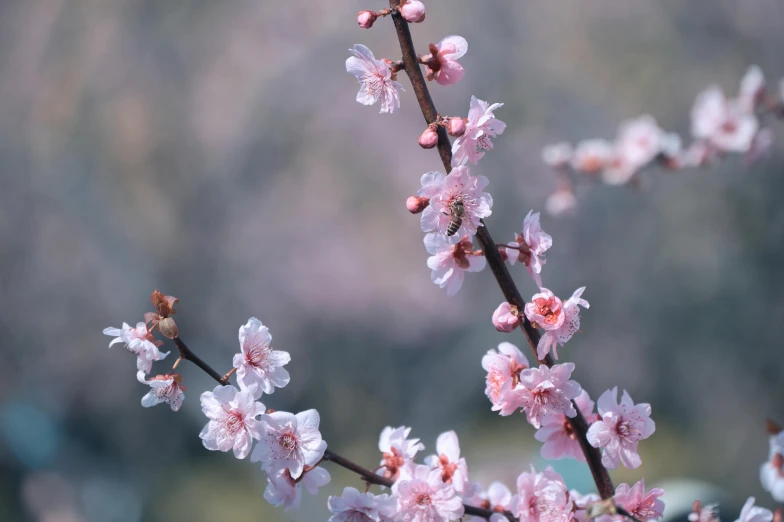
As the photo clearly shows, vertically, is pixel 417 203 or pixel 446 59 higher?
pixel 446 59

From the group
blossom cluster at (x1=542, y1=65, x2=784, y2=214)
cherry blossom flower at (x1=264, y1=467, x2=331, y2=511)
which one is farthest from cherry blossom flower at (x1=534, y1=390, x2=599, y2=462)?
blossom cluster at (x1=542, y1=65, x2=784, y2=214)

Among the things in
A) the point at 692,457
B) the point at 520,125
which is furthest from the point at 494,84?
the point at 692,457

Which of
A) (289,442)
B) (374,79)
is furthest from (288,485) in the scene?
(374,79)

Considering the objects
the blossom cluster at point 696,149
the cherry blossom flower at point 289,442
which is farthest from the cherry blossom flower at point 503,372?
the blossom cluster at point 696,149

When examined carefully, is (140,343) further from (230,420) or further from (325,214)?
(325,214)

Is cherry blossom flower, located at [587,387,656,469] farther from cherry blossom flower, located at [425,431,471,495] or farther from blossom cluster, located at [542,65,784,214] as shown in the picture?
blossom cluster, located at [542,65,784,214]

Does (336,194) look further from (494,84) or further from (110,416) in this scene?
(110,416)
